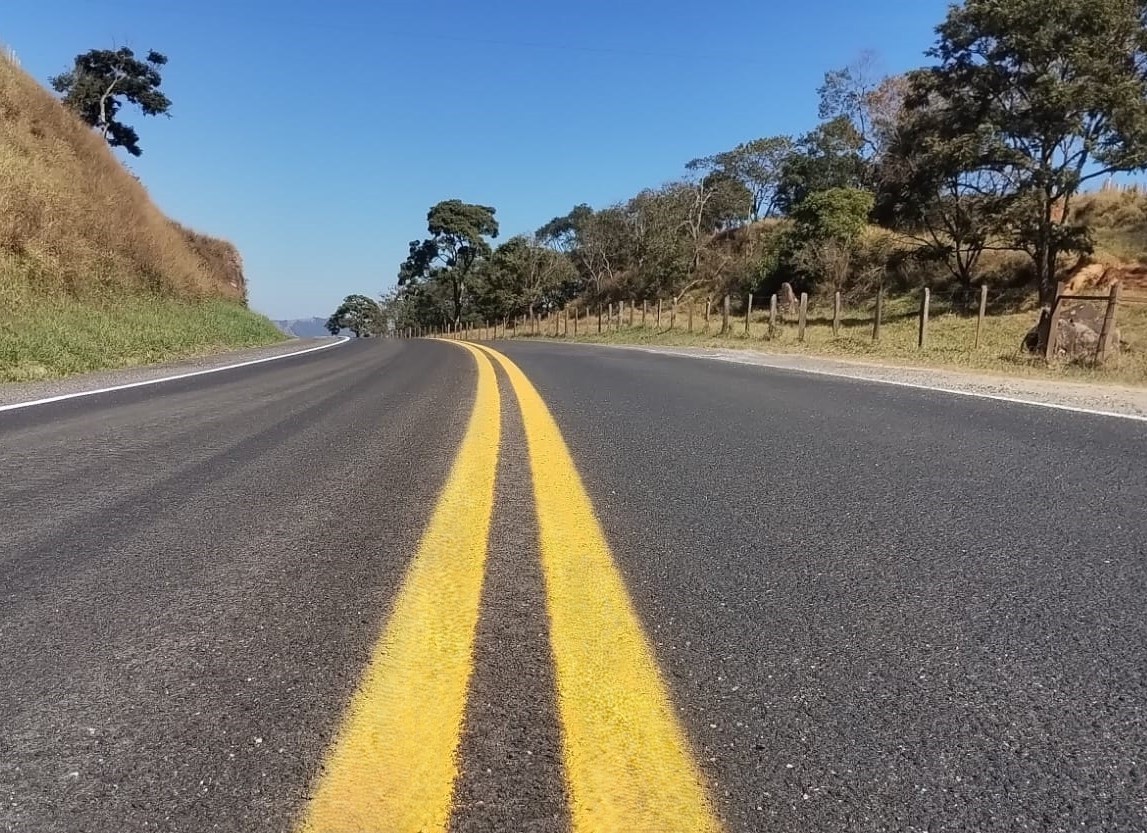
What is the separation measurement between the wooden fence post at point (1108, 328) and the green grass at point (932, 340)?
0.20m

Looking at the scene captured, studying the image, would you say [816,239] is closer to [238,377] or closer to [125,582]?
[238,377]

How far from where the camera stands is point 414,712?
1.32 metres

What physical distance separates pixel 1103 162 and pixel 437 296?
185 ft

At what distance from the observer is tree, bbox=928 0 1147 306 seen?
874 inches

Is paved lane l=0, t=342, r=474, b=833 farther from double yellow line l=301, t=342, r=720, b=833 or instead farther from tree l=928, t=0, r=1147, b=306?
tree l=928, t=0, r=1147, b=306

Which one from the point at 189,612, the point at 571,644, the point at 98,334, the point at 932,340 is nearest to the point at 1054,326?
the point at 932,340

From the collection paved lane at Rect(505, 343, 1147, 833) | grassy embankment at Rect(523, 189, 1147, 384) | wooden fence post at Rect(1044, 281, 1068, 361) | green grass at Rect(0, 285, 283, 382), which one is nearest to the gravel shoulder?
green grass at Rect(0, 285, 283, 382)

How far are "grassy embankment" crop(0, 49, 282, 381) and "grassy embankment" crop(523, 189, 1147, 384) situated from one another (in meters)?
13.4

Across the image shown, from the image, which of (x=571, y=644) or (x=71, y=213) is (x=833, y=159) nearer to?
(x=71, y=213)

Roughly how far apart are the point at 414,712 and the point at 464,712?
9 cm

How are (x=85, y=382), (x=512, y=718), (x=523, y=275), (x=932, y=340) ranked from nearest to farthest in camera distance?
(x=512, y=718) → (x=85, y=382) → (x=932, y=340) → (x=523, y=275)

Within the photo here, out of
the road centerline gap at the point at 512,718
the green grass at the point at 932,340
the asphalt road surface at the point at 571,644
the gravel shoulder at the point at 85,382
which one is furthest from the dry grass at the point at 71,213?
the road centerline gap at the point at 512,718

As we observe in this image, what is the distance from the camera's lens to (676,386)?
721 centimetres

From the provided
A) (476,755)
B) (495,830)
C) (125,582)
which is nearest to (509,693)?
(476,755)
